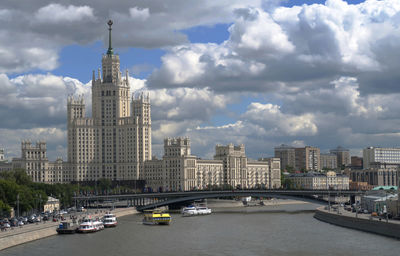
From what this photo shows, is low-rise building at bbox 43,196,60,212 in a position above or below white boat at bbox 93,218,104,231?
above

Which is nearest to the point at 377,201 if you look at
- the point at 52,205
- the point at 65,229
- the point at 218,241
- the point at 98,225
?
the point at 218,241

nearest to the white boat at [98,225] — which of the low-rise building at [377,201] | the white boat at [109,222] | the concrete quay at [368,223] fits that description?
the white boat at [109,222]

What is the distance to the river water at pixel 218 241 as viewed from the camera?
279 ft

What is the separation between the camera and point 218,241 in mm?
97375

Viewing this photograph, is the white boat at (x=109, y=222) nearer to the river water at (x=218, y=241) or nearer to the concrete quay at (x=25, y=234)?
the river water at (x=218, y=241)

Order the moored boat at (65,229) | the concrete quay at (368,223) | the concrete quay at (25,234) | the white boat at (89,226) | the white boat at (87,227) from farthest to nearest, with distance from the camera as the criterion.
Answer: the white boat at (89,226), the white boat at (87,227), the moored boat at (65,229), the concrete quay at (368,223), the concrete quay at (25,234)

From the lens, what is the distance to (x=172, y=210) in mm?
186750

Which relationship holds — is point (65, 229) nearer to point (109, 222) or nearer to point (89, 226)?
point (89, 226)

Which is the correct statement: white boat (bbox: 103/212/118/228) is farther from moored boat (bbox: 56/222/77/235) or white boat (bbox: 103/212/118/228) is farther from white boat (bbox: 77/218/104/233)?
moored boat (bbox: 56/222/77/235)

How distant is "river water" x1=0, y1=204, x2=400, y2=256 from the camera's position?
85.1 m

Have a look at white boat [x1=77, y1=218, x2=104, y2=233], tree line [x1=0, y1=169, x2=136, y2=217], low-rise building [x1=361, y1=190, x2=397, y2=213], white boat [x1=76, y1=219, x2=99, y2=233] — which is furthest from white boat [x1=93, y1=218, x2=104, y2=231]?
low-rise building [x1=361, y1=190, x2=397, y2=213]

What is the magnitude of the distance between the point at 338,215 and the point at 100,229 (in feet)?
137

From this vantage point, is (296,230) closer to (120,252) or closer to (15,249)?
(120,252)

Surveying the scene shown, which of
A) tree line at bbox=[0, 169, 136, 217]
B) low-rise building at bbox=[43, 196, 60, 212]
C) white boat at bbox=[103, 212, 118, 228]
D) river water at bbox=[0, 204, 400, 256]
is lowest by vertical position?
river water at bbox=[0, 204, 400, 256]
